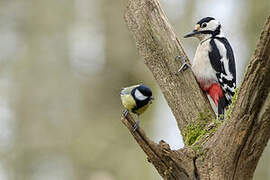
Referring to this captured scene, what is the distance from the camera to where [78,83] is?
8.12 meters

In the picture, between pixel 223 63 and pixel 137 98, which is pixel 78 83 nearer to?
pixel 223 63

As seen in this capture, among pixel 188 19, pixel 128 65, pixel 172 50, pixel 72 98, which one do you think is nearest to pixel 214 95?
pixel 172 50

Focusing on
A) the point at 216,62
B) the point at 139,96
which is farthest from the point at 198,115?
the point at 216,62

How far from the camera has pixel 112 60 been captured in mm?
7742

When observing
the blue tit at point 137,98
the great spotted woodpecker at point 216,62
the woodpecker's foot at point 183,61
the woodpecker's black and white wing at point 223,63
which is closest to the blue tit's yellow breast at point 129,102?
the blue tit at point 137,98

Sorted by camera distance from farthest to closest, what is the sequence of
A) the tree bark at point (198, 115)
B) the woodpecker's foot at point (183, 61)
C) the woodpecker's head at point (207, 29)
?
1. the woodpecker's head at point (207, 29)
2. the woodpecker's foot at point (183, 61)
3. the tree bark at point (198, 115)

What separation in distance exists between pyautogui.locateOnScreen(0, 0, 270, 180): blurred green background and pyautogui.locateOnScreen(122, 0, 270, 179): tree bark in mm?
2938

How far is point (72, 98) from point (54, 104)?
13.0 inches

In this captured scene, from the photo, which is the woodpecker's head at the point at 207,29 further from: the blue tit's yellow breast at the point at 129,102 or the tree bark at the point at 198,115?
the blue tit's yellow breast at the point at 129,102

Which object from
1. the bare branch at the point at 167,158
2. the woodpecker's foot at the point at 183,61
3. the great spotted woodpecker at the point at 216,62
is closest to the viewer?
the bare branch at the point at 167,158

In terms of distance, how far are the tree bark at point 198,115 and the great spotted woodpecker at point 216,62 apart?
0.59 m

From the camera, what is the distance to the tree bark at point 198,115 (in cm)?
332

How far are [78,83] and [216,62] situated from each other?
3.20 meters

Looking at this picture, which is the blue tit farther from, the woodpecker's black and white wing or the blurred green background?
the blurred green background
